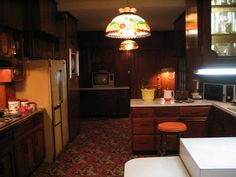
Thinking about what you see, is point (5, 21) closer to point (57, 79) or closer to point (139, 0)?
point (57, 79)

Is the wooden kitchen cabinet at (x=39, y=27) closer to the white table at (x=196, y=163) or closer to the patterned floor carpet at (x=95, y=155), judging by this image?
the patterned floor carpet at (x=95, y=155)

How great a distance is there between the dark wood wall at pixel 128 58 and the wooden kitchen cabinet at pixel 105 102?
0.44 metres

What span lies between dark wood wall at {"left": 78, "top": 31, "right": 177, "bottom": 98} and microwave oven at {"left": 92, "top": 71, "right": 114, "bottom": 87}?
246 mm

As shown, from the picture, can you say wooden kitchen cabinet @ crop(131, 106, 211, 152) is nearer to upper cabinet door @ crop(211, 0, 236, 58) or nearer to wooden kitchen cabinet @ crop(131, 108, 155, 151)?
wooden kitchen cabinet @ crop(131, 108, 155, 151)

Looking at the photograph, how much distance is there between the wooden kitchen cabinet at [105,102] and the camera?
6.73 metres

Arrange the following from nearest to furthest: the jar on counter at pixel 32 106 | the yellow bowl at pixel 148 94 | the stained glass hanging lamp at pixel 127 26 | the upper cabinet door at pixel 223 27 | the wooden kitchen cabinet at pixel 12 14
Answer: the upper cabinet door at pixel 223 27
the stained glass hanging lamp at pixel 127 26
the wooden kitchen cabinet at pixel 12 14
the jar on counter at pixel 32 106
the yellow bowl at pixel 148 94

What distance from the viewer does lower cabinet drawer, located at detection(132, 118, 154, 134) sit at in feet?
12.4

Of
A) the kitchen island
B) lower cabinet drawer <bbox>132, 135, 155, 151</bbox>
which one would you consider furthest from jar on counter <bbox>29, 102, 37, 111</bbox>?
lower cabinet drawer <bbox>132, 135, 155, 151</bbox>

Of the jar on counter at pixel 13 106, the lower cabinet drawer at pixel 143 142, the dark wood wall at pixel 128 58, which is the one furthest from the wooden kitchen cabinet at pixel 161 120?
the dark wood wall at pixel 128 58

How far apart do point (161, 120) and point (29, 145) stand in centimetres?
204

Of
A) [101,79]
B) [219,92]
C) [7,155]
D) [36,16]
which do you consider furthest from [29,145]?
[101,79]

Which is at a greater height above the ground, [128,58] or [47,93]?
[128,58]

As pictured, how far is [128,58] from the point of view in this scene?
705cm

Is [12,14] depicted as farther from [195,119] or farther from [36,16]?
[195,119]
